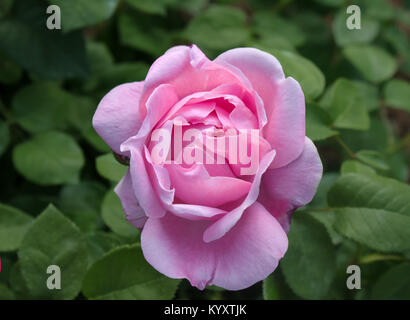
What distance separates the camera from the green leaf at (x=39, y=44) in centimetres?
91

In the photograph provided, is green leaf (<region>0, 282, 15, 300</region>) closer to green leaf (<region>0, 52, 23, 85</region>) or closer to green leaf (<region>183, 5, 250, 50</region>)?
green leaf (<region>0, 52, 23, 85</region>)

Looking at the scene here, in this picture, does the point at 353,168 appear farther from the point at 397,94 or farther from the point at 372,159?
the point at 397,94

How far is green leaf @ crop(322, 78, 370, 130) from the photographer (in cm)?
Result: 72

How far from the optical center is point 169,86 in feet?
1.68

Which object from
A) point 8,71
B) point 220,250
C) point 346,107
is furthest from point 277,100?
point 8,71

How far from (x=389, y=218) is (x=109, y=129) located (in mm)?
353

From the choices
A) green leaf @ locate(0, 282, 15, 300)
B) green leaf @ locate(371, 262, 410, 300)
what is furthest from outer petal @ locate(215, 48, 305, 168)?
green leaf @ locate(0, 282, 15, 300)

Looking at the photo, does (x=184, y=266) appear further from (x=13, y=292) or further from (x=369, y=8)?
(x=369, y=8)

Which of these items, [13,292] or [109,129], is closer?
[109,129]

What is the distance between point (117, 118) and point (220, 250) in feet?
0.56

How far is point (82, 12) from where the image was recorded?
0.85 m

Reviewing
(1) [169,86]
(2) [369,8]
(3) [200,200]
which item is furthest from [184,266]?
(2) [369,8]

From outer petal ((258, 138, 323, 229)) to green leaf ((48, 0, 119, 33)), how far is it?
488 mm

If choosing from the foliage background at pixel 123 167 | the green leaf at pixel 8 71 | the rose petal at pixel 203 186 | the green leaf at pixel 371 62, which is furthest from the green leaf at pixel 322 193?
the green leaf at pixel 8 71
